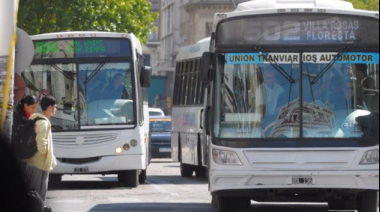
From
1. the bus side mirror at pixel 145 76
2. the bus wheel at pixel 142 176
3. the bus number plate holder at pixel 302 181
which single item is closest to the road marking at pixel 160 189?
the bus wheel at pixel 142 176

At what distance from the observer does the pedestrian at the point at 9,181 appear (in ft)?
24.5

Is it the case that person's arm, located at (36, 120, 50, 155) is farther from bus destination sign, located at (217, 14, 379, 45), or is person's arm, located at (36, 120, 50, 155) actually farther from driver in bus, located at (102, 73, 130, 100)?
driver in bus, located at (102, 73, 130, 100)

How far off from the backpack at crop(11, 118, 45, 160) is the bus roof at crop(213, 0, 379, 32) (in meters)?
3.01

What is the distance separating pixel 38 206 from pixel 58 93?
913 centimetres

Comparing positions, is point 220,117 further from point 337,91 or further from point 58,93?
point 58,93

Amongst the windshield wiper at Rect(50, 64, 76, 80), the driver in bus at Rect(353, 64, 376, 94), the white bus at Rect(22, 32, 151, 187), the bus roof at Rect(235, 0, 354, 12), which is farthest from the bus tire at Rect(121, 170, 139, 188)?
the driver in bus at Rect(353, 64, 376, 94)

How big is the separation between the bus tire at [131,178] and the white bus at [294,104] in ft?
22.9

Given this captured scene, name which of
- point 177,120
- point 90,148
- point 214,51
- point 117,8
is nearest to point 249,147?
point 214,51

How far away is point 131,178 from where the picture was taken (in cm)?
2127

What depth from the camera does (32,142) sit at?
41.2 ft

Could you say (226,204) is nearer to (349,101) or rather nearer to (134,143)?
(349,101)

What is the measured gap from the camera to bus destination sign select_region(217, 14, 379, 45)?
1427 centimetres

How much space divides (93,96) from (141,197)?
9.86ft

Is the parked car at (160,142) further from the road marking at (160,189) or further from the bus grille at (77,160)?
the bus grille at (77,160)
